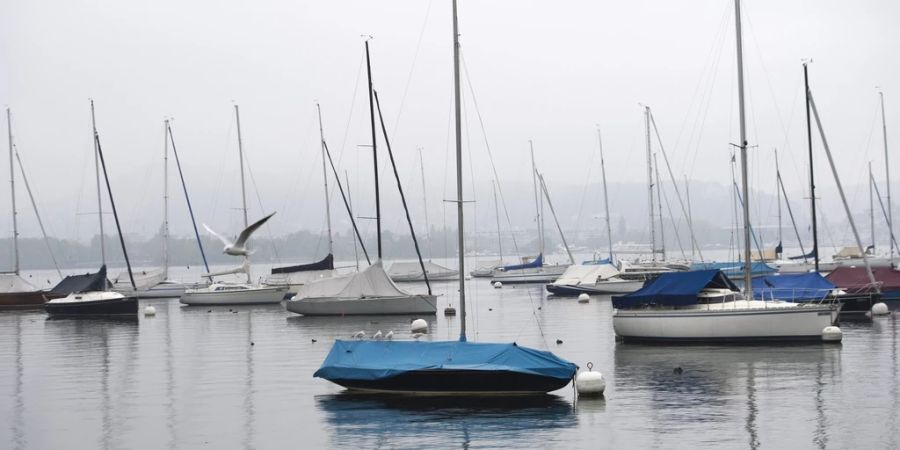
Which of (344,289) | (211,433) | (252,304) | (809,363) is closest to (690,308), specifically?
(809,363)

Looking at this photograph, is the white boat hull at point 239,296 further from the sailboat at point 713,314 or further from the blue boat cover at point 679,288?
the blue boat cover at point 679,288

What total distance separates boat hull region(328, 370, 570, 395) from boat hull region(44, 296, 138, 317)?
47334 mm

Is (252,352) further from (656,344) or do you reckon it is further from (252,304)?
(252,304)

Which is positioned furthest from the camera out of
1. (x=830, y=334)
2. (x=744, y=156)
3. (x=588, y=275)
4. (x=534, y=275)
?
(x=534, y=275)

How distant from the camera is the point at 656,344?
4341cm

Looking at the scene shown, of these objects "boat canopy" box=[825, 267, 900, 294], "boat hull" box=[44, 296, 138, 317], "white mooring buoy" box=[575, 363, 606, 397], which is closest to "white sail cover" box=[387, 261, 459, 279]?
"boat hull" box=[44, 296, 138, 317]

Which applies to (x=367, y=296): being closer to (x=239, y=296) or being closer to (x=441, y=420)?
(x=239, y=296)

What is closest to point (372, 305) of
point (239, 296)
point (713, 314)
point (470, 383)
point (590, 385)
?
point (239, 296)

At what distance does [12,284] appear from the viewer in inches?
3627

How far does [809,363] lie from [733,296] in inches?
234

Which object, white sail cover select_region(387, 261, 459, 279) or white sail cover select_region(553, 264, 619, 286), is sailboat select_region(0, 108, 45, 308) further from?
white sail cover select_region(387, 261, 459, 279)

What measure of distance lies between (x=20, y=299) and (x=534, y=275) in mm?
53954

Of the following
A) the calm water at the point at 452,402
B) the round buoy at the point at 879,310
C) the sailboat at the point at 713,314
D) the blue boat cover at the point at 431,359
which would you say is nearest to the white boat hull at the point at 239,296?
the calm water at the point at 452,402

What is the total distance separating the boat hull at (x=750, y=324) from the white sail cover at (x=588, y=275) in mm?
46626
